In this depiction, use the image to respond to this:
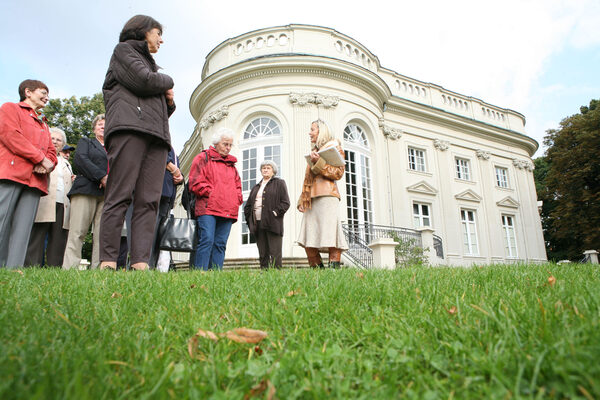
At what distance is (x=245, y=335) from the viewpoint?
4.82ft

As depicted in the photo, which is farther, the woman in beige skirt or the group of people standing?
the woman in beige skirt

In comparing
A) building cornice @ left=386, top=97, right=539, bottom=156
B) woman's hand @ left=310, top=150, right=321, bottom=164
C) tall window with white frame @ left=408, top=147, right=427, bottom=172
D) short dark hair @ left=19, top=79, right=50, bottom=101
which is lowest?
woman's hand @ left=310, top=150, right=321, bottom=164

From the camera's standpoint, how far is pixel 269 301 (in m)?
1.99

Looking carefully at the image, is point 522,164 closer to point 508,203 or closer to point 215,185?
point 508,203

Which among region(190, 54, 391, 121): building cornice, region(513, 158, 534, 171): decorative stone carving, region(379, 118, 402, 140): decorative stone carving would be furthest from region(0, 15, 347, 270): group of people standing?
region(513, 158, 534, 171): decorative stone carving

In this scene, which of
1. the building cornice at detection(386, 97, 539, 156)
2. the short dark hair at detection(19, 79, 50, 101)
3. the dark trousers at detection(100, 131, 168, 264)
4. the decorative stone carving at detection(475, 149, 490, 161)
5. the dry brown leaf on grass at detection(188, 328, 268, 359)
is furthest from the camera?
the decorative stone carving at detection(475, 149, 490, 161)

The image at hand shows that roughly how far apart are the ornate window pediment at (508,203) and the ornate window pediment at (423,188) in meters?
5.05

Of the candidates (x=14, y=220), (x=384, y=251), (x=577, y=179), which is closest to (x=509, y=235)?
(x=577, y=179)

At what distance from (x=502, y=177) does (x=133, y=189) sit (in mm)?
23355

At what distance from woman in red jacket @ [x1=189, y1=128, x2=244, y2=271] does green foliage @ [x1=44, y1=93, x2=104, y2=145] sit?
23661 millimetres

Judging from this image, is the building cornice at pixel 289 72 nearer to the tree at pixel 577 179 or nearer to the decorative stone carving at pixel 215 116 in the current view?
the decorative stone carving at pixel 215 116

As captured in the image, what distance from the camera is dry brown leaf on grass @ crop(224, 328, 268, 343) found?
4.69ft

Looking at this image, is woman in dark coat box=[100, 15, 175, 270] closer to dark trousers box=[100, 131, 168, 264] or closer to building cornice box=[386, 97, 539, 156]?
dark trousers box=[100, 131, 168, 264]

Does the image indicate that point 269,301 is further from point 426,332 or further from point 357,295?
point 426,332
